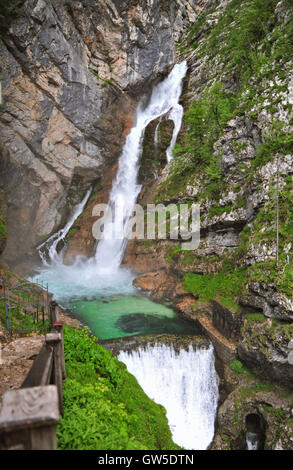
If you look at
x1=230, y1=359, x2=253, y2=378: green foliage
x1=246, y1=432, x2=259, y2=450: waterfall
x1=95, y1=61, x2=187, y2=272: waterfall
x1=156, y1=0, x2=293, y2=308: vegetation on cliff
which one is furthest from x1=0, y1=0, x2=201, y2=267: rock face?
x1=246, y1=432, x2=259, y2=450: waterfall

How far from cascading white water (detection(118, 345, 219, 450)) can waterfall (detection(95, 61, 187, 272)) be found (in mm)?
9742

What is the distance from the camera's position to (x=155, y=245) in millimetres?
18344

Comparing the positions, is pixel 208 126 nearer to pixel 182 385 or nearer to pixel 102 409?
pixel 182 385

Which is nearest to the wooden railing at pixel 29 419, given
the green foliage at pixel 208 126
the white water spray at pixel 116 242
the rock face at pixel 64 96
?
the white water spray at pixel 116 242

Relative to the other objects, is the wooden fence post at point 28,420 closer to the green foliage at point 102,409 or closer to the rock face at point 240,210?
the green foliage at point 102,409

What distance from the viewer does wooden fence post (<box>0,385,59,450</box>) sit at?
165 centimetres

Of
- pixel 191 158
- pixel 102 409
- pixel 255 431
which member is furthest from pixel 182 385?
pixel 191 158

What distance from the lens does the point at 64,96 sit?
65.4 feet

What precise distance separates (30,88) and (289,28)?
52.1 ft

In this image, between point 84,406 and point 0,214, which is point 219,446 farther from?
point 0,214

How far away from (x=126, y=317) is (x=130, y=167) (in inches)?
534

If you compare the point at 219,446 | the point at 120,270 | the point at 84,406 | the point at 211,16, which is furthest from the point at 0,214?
the point at 211,16

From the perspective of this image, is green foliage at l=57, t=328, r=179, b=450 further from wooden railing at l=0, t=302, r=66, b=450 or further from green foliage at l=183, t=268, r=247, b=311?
green foliage at l=183, t=268, r=247, b=311

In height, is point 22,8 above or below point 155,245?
above
